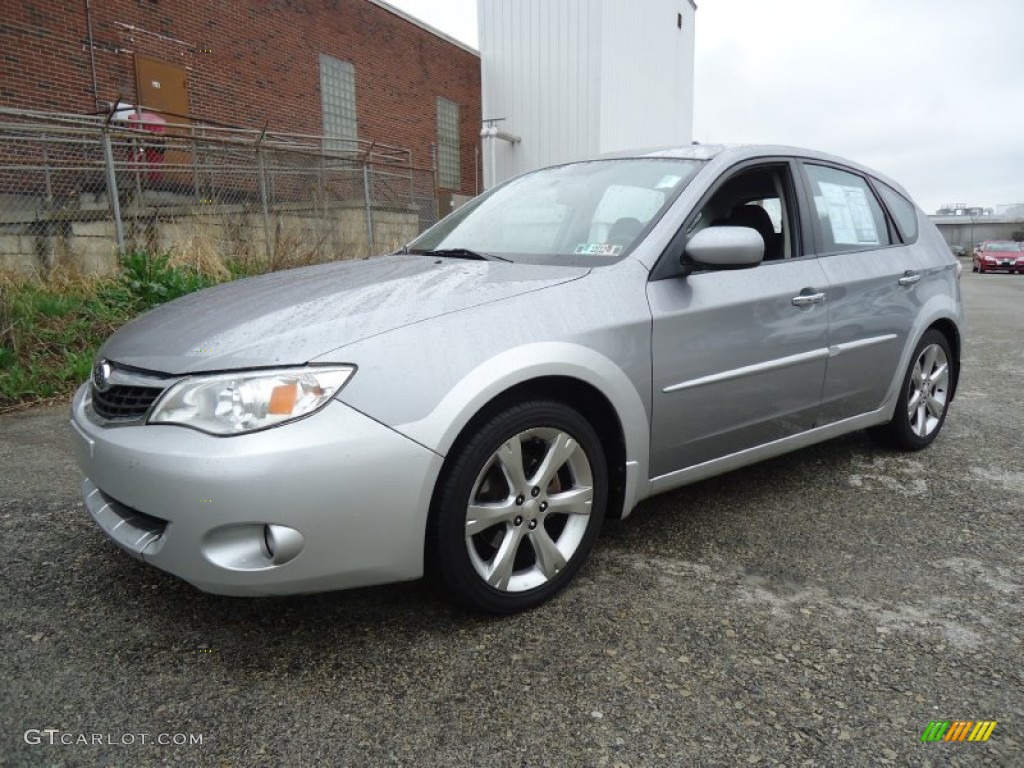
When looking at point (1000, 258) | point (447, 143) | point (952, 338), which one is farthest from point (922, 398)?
point (1000, 258)

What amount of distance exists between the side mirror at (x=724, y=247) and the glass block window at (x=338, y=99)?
14.1m

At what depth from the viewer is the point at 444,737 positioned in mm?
1811

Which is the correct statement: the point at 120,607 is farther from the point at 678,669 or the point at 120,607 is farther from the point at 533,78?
the point at 533,78

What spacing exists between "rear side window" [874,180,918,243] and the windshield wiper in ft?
7.37

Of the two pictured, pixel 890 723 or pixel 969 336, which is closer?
pixel 890 723

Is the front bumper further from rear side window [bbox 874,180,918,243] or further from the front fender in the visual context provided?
rear side window [bbox 874,180,918,243]

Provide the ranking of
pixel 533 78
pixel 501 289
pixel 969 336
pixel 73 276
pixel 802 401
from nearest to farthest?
pixel 501 289, pixel 802 401, pixel 73 276, pixel 969 336, pixel 533 78

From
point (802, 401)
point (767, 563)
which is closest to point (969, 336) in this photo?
point (802, 401)

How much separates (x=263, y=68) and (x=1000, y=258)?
28.7m

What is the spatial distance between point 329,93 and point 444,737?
1583 cm

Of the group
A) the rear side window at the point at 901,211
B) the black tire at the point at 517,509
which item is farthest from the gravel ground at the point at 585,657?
the rear side window at the point at 901,211

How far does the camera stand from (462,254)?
302 centimetres

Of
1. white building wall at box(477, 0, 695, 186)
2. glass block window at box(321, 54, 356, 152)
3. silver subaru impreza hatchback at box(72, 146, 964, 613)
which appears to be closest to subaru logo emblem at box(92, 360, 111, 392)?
silver subaru impreza hatchback at box(72, 146, 964, 613)

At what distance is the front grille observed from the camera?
6.97ft
